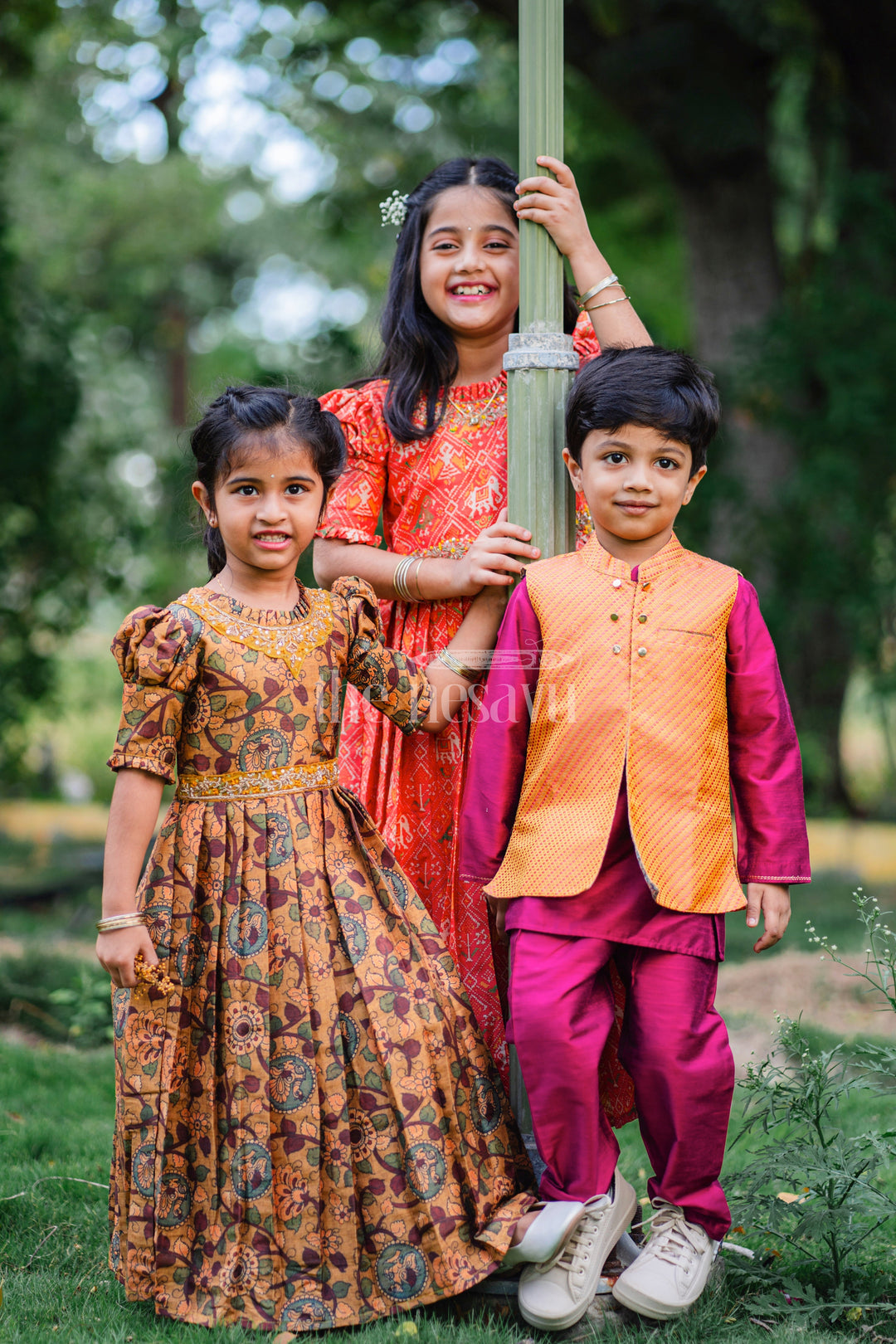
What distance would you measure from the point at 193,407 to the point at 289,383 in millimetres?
212

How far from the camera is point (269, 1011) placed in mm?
2252

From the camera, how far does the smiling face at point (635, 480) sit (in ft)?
7.59

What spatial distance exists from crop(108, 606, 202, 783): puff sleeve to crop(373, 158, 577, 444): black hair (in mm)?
723

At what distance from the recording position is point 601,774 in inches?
90.7

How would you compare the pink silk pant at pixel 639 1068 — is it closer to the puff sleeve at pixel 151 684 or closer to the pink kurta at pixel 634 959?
the pink kurta at pixel 634 959

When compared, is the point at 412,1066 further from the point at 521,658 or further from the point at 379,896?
the point at 521,658

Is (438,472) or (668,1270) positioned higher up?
(438,472)

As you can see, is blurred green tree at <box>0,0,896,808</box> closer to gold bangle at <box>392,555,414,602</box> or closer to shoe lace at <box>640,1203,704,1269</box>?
gold bangle at <box>392,555,414,602</box>

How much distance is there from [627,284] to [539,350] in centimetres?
985

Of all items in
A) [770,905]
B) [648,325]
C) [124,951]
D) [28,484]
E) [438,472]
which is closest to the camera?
[124,951]

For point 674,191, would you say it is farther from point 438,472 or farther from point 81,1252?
point 81,1252

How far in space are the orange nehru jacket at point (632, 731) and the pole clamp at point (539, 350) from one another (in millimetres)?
370

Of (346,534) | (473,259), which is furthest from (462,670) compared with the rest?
(473,259)

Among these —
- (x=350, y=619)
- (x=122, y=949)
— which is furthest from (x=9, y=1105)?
(x=350, y=619)
